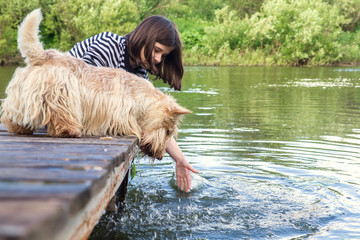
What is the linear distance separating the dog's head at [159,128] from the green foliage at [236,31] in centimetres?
3247

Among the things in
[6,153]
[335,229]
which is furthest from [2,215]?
[335,229]

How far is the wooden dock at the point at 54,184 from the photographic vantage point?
1.19m

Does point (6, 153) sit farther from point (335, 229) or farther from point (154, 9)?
point (154, 9)

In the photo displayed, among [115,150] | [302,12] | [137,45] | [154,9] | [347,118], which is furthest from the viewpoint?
[154,9]

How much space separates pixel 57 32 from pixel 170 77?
118 ft

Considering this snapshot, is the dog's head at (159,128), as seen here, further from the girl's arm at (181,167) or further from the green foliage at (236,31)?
the green foliage at (236,31)

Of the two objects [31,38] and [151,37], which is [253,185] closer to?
[151,37]

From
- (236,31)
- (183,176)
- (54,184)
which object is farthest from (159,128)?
(236,31)

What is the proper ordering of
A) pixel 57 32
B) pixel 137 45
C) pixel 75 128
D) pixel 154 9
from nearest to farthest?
1. pixel 75 128
2. pixel 137 45
3. pixel 57 32
4. pixel 154 9

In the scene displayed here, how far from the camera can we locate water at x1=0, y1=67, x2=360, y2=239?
4.14 meters

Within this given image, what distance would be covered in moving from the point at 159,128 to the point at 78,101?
653 mm

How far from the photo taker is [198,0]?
51625 millimetres

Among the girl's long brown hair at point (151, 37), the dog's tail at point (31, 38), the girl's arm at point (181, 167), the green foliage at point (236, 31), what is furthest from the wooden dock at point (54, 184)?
the green foliage at point (236, 31)

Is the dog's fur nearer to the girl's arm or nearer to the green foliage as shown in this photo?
the girl's arm
